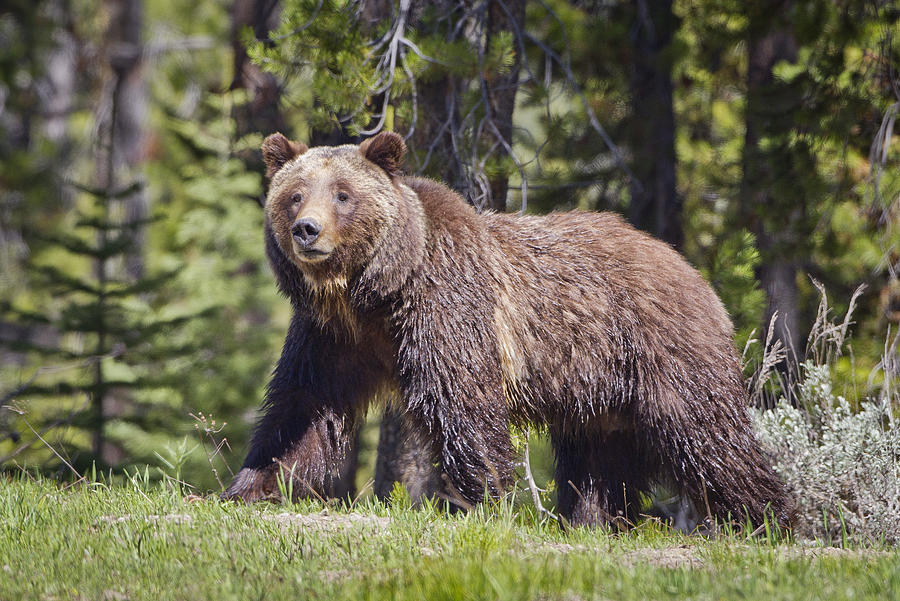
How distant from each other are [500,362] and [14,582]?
287 cm

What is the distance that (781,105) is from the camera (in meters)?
8.21

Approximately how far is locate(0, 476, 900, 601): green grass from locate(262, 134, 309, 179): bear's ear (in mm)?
2097

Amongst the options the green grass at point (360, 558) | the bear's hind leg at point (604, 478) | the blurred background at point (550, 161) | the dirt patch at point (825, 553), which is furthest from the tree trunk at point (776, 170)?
the green grass at point (360, 558)

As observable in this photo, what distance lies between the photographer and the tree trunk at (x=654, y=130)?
934cm

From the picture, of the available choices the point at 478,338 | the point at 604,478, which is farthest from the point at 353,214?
the point at 604,478

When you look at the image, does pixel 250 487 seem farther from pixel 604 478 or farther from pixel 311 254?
pixel 604 478

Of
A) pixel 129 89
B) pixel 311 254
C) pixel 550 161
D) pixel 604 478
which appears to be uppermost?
pixel 129 89

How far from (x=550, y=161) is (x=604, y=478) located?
17.1 ft

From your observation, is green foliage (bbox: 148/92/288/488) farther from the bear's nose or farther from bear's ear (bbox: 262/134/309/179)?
the bear's nose

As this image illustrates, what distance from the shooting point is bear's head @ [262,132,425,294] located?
5.45 m

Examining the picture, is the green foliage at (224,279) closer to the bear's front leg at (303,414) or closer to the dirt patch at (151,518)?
the bear's front leg at (303,414)

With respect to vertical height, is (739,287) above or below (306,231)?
below

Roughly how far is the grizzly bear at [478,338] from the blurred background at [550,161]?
2.25ft

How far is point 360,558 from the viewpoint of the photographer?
13.1ft
